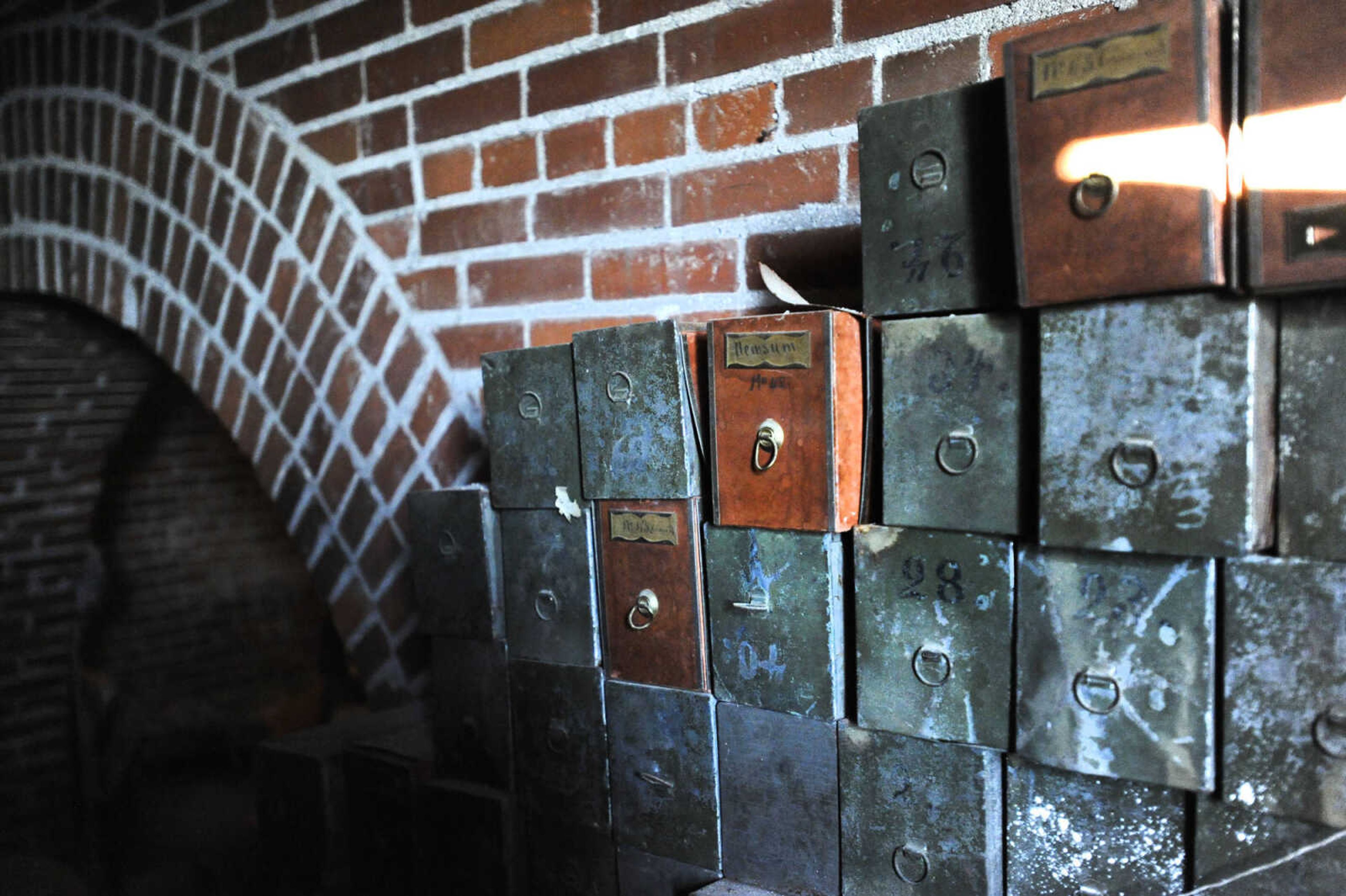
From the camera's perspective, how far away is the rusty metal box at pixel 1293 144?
735 mm

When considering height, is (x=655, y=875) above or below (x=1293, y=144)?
below

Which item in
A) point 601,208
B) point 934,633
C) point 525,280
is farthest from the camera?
point 525,280

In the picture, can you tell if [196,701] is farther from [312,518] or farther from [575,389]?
[575,389]

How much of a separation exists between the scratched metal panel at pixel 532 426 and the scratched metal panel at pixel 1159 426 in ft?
2.11

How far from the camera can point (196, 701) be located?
369 cm

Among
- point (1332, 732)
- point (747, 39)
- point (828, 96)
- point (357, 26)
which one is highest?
point (357, 26)

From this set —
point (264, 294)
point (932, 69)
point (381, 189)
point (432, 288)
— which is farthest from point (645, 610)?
point (264, 294)

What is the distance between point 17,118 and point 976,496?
9.86 ft

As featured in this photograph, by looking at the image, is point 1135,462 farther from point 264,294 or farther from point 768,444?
point 264,294

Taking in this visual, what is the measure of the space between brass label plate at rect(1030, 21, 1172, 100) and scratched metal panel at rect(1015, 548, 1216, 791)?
44 cm

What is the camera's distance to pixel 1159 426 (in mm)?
829

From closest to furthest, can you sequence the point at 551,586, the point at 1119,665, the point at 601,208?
the point at 1119,665 < the point at 551,586 < the point at 601,208

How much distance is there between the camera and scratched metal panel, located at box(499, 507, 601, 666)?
1.27 m

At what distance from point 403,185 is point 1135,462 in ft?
4.93
